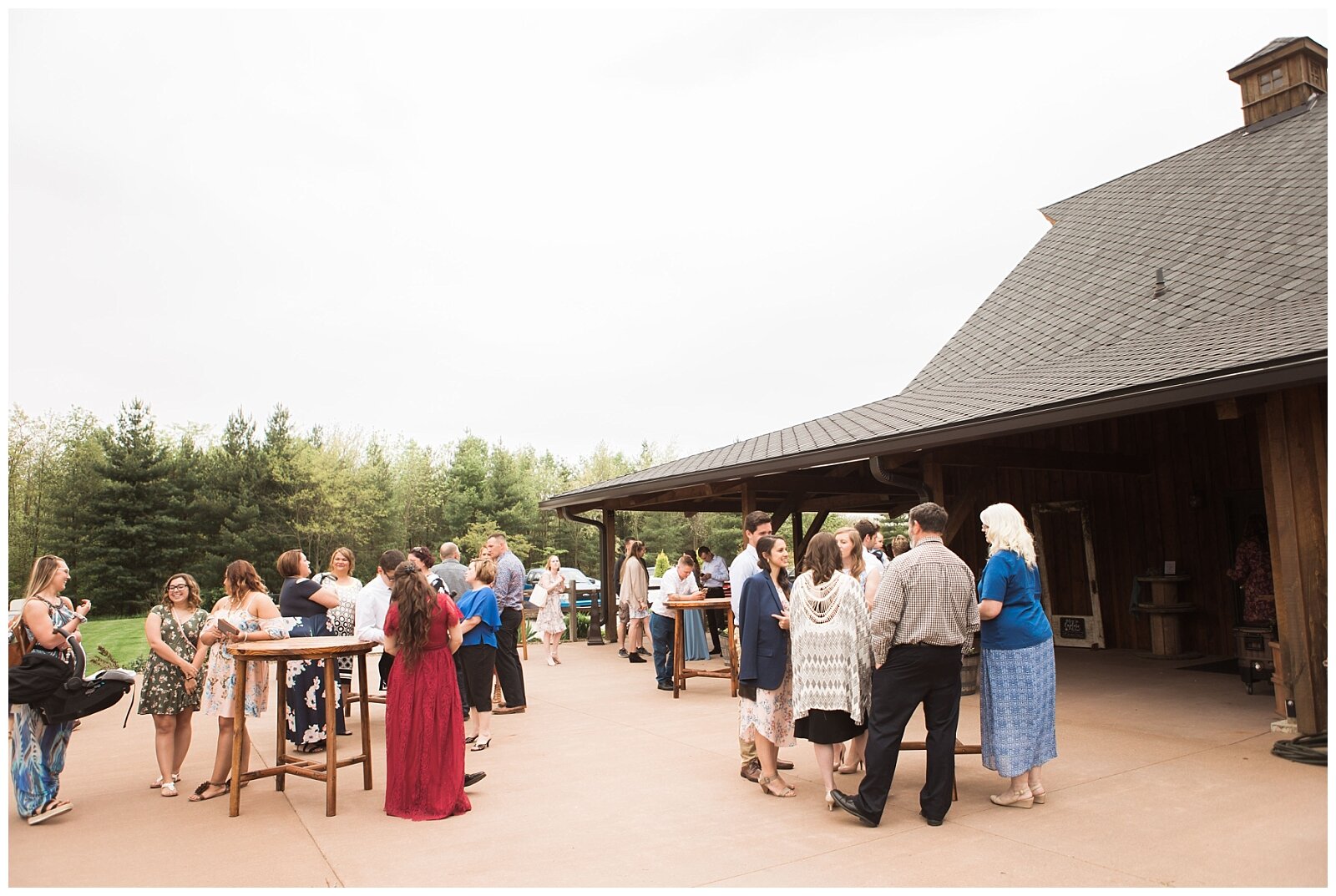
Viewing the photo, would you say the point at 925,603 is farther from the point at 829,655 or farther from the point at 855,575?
the point at 855,575

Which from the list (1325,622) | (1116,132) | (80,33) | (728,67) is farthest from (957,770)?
(1116,132)

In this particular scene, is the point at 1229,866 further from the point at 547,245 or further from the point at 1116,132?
the point at 547,245

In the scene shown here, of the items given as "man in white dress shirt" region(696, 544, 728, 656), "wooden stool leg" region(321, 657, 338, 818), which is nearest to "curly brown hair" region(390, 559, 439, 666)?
"wooden stool leg" region(321, 657, 338, 818)

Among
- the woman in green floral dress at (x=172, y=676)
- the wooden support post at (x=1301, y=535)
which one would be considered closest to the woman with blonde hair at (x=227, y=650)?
the woman in green floral dress at (x=172, y=676)

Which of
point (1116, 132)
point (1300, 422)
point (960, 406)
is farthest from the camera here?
point (1116, 132)

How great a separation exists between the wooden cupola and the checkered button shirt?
12.6 metres

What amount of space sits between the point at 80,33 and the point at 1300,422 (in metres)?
10.8

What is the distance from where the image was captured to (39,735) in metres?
5.02

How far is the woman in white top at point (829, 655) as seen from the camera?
4.75 meters

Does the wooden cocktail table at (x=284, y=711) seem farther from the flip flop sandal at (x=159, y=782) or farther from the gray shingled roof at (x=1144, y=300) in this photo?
the gray shingled roof at (x=1144, y=300)

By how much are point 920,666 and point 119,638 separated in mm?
22665

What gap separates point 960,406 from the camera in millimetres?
8422

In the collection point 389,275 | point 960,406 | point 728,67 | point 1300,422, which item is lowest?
point 1300,422

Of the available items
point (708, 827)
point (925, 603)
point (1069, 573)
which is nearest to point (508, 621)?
point (708, 827)
